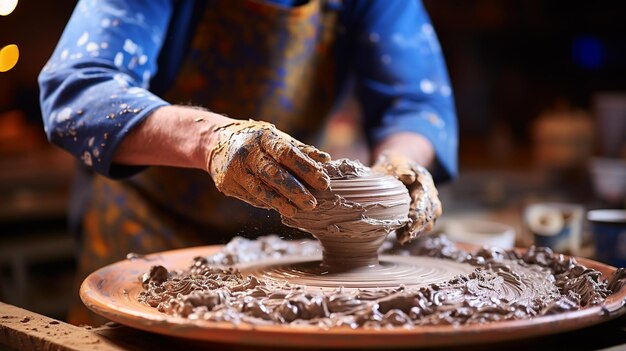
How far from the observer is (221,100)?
7.95 feet

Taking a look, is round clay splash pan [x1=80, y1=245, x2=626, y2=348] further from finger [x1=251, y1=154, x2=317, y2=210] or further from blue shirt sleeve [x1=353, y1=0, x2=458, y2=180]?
blue shirt sleeve [x1=353, y1=0, x2=458, y2=180]

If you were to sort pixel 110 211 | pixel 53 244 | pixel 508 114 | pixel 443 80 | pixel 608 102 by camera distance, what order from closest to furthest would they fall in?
pixel 110 211
pixel 443 80
pixel 53 244
pixel 608 102
pixel 508 114

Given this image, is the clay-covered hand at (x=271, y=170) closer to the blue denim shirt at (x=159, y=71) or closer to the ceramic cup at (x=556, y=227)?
the blue denim shirt at (x=159, y=71)

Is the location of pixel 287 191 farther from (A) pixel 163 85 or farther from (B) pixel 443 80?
(B) pixel 443 80

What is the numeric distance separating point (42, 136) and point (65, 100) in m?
5.30

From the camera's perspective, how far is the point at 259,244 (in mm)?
2273

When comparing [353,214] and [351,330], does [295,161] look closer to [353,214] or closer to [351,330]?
[353,214]

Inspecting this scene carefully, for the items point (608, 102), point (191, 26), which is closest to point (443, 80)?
point (191, 26)

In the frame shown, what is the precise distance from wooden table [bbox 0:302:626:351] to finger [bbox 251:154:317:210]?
34 cm

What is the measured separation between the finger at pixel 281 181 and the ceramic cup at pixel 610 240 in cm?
135

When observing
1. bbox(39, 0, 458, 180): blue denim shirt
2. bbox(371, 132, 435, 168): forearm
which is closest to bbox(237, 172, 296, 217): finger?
bbox(39, 0, 458, 180): blue denim shirt

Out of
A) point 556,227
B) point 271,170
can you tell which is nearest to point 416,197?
point 271,170

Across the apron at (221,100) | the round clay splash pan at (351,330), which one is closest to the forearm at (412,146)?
the apron at (221,100)

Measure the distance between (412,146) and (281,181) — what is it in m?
1.03
